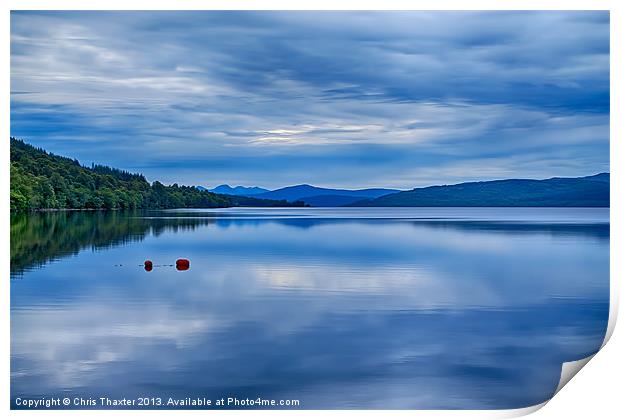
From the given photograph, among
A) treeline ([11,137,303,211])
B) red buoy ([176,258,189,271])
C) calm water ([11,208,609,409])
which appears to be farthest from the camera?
treeline ([11,137,303,211])

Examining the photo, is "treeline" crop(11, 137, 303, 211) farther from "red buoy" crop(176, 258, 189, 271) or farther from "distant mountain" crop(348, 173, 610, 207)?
"red buoy" crop(176, 258, 189, 271)

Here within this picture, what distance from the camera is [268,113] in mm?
10531

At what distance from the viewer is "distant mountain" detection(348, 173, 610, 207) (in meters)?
12.8

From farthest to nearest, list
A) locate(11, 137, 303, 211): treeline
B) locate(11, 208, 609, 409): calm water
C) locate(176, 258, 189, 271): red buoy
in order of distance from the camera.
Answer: locate(11, 137, 303, 211): treeline, locate(176, 258, 189, 271): red buoy, locate(11, 208, 609, 409): calm water

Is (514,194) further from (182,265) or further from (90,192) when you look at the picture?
(90,192)

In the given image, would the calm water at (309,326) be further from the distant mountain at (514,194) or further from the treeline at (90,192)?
the treeline at (90,192)

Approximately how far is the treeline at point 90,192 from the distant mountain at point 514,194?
344 centimetres

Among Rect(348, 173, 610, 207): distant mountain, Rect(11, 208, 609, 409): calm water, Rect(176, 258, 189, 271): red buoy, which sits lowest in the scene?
Rect(11, 208, 609, 409): calm water

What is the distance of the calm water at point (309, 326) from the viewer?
21.1ft

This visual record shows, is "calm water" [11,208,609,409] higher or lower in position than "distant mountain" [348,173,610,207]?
lower

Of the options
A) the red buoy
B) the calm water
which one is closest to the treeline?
the calm water

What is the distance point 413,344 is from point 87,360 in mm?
3177

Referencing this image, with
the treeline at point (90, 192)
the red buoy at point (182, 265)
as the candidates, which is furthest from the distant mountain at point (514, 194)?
the red buoy at point (182, 265)

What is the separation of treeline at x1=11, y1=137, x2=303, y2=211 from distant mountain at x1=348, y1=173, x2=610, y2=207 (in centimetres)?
344
